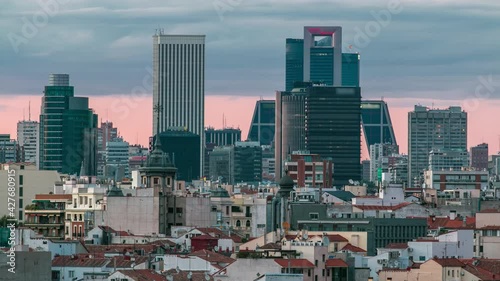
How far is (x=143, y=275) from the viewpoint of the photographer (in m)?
100

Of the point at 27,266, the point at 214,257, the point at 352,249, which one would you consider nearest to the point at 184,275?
the point at 214,257

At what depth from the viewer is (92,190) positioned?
17238 cm

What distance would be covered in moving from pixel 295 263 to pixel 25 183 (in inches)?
3139

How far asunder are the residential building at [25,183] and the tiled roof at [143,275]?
70.8 meters

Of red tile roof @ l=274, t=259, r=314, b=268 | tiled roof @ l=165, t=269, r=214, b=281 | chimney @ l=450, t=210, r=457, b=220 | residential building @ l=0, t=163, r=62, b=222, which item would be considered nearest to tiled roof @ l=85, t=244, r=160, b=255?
tiled roof @ l=165, t=269, r=214, b=281

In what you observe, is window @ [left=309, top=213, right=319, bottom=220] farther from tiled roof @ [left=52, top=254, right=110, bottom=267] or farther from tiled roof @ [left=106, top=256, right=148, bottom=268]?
tiled roof @ [left=52, top=254, right=110, bottom=267]

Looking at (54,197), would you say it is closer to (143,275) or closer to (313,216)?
(313,216)

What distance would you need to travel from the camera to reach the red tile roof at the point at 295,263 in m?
105

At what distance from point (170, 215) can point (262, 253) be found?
49669 mm

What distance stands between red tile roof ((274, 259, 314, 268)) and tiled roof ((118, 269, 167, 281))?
5.47 metres

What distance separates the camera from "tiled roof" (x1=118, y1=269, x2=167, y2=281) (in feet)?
325

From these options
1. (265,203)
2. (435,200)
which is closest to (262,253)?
(265,203)

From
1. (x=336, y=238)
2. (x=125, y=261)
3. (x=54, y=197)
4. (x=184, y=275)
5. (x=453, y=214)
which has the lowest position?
(x=184, y=275)

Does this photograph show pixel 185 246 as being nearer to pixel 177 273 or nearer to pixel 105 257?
pixel 105 257
